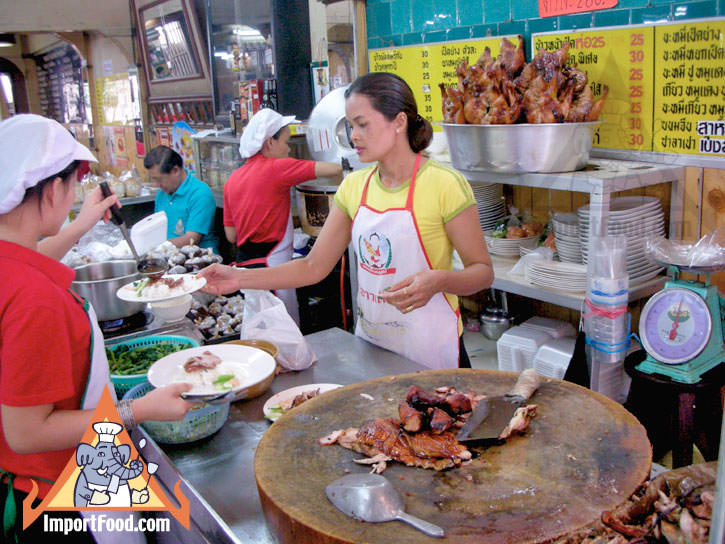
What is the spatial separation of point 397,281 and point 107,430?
1248mm

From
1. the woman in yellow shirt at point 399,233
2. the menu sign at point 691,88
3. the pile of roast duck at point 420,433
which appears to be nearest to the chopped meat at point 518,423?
the pile of roast duck at point 420,433

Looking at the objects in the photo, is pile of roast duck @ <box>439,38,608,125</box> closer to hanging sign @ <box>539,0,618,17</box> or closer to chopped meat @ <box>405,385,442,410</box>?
hanging sign @ <box>539,0,618,17</box>

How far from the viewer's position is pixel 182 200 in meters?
5.54

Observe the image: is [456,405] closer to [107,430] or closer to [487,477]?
[487,477]

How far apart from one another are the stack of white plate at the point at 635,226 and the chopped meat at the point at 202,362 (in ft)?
5.93

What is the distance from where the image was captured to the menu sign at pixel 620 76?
9.70ft

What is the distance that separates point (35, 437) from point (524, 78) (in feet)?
8.19

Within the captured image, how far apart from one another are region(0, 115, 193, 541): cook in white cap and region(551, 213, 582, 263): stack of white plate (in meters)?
2.11

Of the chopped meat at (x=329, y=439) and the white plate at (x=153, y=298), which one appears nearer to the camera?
the chopped meat at (x=329, y=439)

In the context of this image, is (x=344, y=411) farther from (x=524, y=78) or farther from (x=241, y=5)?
(x=241, y=5)

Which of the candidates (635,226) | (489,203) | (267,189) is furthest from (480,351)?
(267,189)

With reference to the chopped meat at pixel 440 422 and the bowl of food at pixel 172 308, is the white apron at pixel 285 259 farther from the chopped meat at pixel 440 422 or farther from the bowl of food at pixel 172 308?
the chopped meat at pixel 440 422

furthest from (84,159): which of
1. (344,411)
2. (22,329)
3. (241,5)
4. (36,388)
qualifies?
(241,5)

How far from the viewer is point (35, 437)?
1491mm
